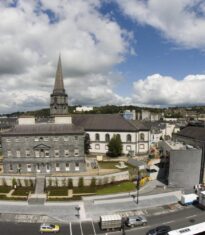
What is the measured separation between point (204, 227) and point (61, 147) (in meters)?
38.6

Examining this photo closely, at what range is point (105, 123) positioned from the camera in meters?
84.9

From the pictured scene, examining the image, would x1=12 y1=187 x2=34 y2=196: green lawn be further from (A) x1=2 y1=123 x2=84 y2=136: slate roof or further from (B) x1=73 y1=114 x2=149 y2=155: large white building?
(B) x1=73 y1=114 x2=149 y2=155: large white building

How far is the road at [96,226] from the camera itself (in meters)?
39.6

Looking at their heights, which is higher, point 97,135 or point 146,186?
point 97,135

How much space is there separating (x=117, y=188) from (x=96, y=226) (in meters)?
15.8

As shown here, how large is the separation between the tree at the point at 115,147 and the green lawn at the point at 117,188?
18.1 meters

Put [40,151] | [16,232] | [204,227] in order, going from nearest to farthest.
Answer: [204,227] → [16,232] → [40,151]

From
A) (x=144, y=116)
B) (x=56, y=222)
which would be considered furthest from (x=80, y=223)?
(x=144, y=116)

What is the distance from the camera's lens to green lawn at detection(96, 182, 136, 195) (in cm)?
5472

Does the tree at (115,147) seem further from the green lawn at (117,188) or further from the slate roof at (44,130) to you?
the green lawn at (117,188)

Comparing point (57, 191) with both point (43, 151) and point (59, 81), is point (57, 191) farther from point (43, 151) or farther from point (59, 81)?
point (59, 81)

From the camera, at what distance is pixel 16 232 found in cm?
3978

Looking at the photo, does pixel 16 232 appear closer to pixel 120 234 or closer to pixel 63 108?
pixel 120 234

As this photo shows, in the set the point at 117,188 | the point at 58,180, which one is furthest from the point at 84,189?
the point at 117,188
